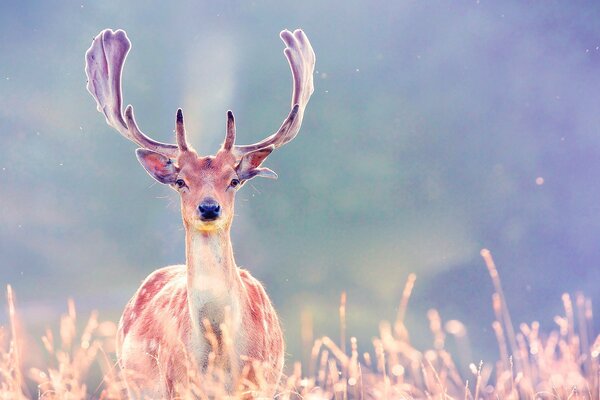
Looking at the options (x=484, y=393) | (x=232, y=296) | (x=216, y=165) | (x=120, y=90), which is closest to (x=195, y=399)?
(x=232, y=296)

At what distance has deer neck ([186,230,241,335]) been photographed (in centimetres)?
495

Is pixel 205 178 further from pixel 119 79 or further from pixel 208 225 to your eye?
pixel 119 79

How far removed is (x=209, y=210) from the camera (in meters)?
4.84

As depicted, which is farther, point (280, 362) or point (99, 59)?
point (99, 59)

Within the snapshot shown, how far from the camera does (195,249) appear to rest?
4.97m

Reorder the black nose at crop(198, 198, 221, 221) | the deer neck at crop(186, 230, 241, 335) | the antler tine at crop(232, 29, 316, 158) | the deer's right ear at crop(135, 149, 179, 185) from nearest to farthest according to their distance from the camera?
the black nose at crop(198, 198, 221, 221) < the deer neck at crop(186, 230, 241, 335) < the deer's right ear at crop(135, 149, 179, 185) < the antler tine at crop(232, 29, 316, 158)

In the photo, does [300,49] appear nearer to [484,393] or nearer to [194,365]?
[194,365]

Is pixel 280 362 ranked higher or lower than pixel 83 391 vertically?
lower

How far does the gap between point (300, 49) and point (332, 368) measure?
13.5 feet

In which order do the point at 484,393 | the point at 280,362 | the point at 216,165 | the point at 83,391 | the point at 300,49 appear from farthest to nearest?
the point at 300,49, the point at 280,362, the point at 216,165, the point at 484,393, the point at 83,391

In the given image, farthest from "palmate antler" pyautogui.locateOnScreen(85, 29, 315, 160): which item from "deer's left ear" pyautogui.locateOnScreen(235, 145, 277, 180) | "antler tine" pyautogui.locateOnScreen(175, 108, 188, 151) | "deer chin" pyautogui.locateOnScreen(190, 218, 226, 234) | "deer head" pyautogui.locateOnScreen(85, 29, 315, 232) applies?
"deer chin" pyautogui.locateOnScreen(190, 218, 226, 234)

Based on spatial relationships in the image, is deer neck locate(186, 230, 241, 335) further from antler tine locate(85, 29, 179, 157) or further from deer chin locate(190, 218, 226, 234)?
antler tine locate(85, 29, 179, 157)

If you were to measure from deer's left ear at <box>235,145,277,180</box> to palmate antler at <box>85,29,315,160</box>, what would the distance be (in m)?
0.22

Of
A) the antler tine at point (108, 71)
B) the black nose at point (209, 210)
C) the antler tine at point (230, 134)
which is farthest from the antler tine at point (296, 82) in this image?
the antler tine at point (108, 71)
